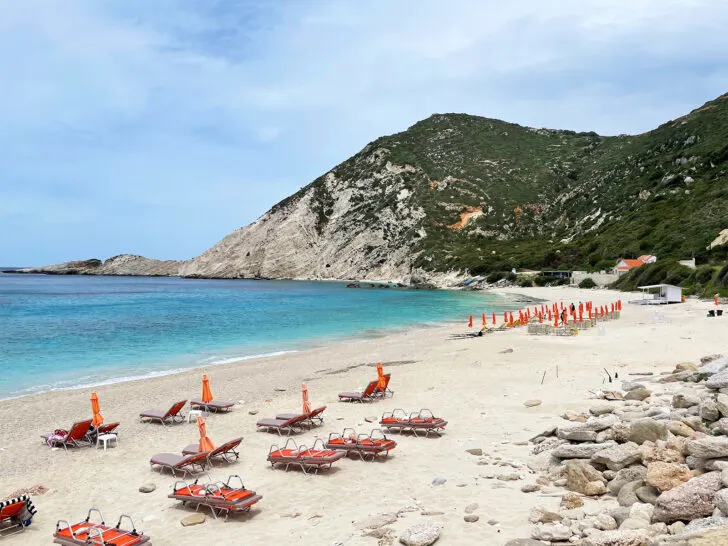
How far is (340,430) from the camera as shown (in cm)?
1252

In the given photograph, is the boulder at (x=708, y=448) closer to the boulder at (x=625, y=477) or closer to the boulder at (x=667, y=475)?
the boulder at (x=667, y=475)

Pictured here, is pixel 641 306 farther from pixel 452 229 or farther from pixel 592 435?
pixel 452 229

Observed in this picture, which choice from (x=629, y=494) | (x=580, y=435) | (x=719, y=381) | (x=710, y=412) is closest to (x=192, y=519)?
(x=629, y=494)

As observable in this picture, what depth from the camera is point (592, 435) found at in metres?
8.48

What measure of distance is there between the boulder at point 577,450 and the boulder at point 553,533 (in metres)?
2.15

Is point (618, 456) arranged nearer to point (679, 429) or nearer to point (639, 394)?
point (679, 429)

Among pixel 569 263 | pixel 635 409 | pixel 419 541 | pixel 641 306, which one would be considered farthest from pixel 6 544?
pixel 569 263

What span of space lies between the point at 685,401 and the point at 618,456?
278 cm

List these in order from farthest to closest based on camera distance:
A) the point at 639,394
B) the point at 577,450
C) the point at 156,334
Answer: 1. the point at 156,334
2. the point at 639,394
3. the point at 577,450

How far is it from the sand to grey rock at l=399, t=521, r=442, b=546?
139 mm

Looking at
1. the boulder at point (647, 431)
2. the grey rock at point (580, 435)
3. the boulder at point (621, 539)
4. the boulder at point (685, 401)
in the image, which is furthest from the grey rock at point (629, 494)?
the boulder at point (685, 401)

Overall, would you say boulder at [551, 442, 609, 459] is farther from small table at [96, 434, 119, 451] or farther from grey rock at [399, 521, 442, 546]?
small table at [96, 434, 119, 451]

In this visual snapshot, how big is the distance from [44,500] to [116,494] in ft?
3.80

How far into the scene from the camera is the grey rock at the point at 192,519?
7.82 metres
